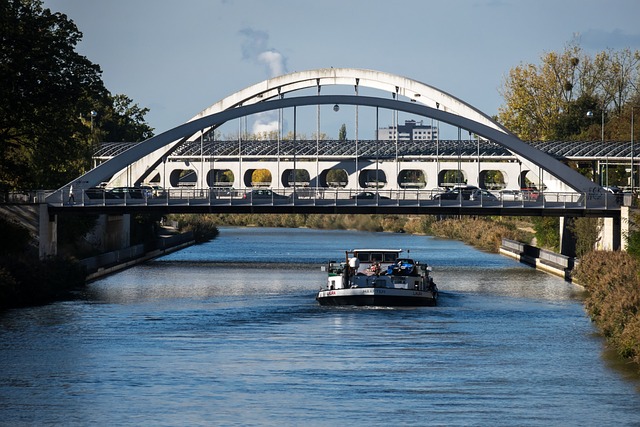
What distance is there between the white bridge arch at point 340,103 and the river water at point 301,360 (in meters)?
17.5

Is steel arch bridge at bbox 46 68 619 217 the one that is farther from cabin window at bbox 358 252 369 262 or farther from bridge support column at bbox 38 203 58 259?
cabin window at bbox 358 252 369 262

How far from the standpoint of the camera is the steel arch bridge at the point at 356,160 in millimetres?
80062

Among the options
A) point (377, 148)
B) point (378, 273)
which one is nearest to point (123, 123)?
point (377, 148)

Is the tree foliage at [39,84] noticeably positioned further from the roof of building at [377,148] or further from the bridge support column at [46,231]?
the roof of building at [377,148]

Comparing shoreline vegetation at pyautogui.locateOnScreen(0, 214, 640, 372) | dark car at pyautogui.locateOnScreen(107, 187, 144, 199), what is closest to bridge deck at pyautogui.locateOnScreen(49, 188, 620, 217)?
dark car at pyautogui.locateOnScreen(107, 187, 144, 199)

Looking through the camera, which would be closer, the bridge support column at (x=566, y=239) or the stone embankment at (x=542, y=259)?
the stone embankment at (x=542, y=259)

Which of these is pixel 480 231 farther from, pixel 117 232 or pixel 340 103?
pixel 117 232

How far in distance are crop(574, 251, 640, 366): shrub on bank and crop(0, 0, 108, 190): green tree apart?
1107 inches

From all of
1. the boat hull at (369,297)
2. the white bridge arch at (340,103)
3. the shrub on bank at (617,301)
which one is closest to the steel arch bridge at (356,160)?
the white bridge arch at (340,103)

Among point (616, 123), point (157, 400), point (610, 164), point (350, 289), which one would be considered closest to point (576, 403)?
point (157, 400)

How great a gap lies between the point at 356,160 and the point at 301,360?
51.7 metres

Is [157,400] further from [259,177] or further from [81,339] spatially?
[259,177]

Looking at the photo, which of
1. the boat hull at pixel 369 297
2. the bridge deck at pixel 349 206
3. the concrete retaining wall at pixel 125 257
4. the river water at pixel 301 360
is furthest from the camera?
the bridge deck at pixel 349 206

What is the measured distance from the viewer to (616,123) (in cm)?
12275
